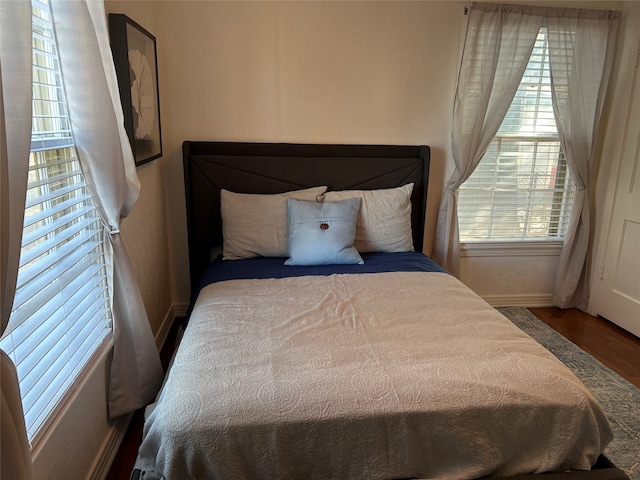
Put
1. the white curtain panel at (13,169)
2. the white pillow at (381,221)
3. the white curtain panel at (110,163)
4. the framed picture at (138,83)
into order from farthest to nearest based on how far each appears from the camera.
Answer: the white pillow at (381,221), the framed picture at (138,83), the white curtain panel at (110,163), the white curtain panel at (13,169)

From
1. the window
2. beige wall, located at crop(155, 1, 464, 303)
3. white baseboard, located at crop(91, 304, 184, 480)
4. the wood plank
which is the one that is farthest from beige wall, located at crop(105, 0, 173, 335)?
the wood plank

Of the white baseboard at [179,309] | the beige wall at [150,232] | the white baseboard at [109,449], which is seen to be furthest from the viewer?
the white baseboard at [179,309]

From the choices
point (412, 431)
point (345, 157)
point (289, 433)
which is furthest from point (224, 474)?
point (345, 157)

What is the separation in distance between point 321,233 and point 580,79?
2038 millimetres

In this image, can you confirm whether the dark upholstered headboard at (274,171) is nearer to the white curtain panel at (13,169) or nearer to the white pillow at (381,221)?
the white pillow at (381,221)

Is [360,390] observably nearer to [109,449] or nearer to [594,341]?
[109,449]

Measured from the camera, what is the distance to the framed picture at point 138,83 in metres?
2.00

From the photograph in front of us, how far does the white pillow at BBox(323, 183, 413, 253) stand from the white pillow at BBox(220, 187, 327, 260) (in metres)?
0.32

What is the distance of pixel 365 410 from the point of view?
4.38 ft

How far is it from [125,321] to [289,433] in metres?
0.95

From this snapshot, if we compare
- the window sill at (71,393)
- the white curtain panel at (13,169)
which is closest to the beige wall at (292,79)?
the window sill at (71,393)

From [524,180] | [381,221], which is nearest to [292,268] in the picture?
[381,221]

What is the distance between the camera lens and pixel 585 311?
11.3ft

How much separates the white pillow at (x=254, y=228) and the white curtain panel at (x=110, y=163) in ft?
2.68
